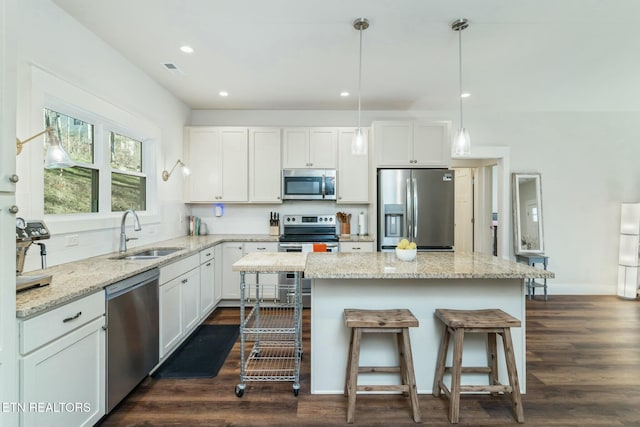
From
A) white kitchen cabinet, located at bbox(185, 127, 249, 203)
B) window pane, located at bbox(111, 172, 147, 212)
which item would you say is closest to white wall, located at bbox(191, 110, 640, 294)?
white kitchen cabinet, located at bbox(185, 127, 249, 203)

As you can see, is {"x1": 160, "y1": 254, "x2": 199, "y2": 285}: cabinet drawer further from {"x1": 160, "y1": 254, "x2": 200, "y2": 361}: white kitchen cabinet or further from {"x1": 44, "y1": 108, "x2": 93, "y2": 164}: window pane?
{"x1": 44, "y1": 108, "x2": 93, "y2": 164}: window pane

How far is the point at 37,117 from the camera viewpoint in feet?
6.48

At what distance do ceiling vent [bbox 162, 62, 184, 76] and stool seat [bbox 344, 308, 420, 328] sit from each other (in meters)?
2.83

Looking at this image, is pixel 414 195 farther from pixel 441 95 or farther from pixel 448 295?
pixel 448 295

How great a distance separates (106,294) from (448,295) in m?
→ 2.16

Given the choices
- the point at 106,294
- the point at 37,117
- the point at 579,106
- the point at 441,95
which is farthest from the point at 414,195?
the point at 37,117

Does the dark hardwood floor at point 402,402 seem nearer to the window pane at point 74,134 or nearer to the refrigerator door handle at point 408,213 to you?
the refrigerator door handle at point 408,213

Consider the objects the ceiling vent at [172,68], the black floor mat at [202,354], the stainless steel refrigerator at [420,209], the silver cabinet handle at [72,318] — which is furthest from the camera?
the stainless steel refrigerator at [420,209]

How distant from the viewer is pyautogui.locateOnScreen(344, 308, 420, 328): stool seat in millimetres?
1835

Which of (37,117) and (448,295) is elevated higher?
(37,117)

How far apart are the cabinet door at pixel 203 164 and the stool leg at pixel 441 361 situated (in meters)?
3.27

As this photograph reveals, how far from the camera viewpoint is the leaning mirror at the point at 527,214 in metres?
4.50

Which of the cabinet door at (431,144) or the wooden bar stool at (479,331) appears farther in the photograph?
the cabinet door at (431,144)

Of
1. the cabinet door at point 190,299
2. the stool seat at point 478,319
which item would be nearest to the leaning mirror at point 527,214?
the stool seat at point 478,319
